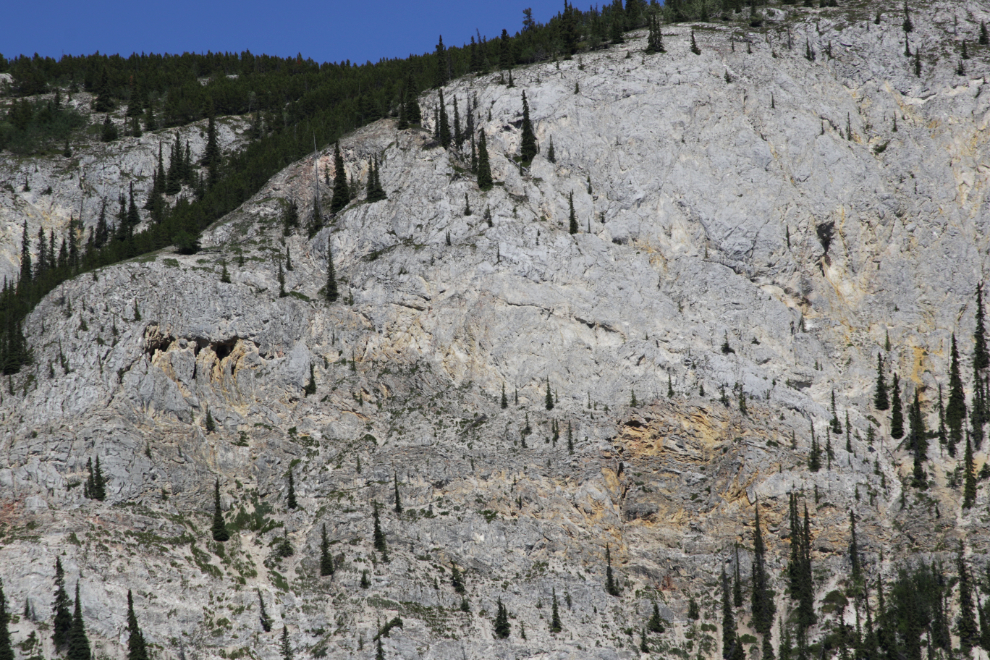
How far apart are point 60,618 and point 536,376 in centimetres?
5389

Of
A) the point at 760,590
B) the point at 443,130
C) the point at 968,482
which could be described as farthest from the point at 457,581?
the point at 443,130

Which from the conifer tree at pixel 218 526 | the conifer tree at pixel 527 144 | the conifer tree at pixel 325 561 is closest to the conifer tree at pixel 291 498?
the conifer tree at pixel 325 561

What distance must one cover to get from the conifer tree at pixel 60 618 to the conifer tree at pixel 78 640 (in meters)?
0.53

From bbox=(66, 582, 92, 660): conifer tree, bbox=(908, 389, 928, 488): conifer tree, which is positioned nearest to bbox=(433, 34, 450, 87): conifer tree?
bbox=(908, 389, 928, 488): conifer tree

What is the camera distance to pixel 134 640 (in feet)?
335

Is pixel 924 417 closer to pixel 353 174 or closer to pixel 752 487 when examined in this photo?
pixel 752 487

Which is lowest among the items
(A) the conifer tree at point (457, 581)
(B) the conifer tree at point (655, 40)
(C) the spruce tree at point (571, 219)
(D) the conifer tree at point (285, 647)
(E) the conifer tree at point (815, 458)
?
(D) the conifer tree at point (285, 647)

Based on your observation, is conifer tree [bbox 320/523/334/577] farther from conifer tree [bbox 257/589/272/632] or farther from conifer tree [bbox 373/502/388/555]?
conifer tree [bbox 257/589/272/632]

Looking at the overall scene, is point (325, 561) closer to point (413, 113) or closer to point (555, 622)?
point (555, 622)

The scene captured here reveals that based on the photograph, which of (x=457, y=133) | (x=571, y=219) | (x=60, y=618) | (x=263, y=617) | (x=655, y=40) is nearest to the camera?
(x=60, y=618)

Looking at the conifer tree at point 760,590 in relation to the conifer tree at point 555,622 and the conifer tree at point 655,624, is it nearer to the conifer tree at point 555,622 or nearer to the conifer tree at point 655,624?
the conifer tree at point 655,624

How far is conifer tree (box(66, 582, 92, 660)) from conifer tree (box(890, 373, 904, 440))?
84.9 m

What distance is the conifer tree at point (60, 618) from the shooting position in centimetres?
10212

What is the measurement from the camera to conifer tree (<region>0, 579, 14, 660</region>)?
99.5 meters
